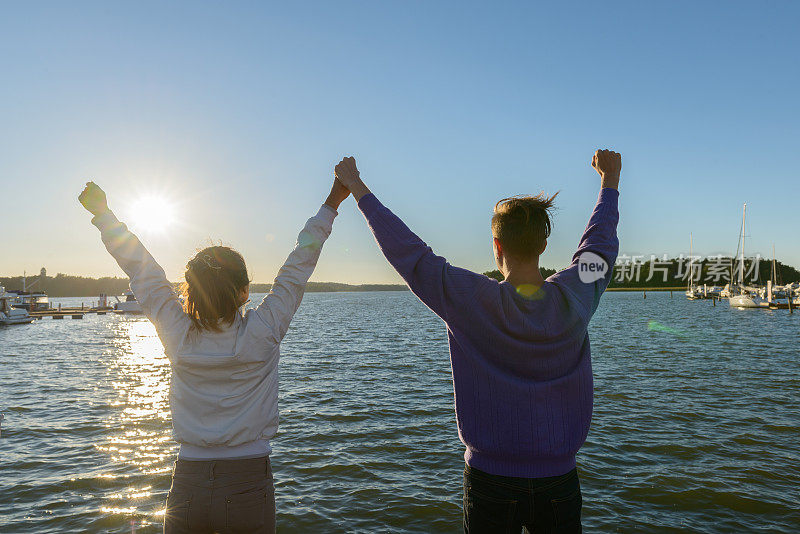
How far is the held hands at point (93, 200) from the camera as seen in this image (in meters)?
2.81

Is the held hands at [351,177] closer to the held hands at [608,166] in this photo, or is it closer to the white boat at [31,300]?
the held hands at [608,166]

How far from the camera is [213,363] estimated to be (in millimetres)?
2523

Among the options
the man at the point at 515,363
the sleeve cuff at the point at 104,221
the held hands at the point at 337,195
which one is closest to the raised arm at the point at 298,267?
the held hands at the point at 337,195

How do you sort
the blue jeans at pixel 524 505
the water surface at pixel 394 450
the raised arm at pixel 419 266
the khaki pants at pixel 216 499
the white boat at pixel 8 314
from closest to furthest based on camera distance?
the raised arm at pixel 419 266, the blue jeans at pixel 524 505, the khaki pants at pixel 216 499, the water surface at pixel 394 450, the white boat at pixel 8 314

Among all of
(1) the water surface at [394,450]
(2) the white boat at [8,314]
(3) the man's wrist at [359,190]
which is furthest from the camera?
(2) the white boat at [8,314]

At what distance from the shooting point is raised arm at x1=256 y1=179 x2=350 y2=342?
2.72m

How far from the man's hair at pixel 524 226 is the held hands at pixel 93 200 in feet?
7.44

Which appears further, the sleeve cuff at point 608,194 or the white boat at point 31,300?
the white boat at point 31,300

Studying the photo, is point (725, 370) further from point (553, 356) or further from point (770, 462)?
point (553, 356)

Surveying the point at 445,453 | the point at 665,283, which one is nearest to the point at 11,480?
the point at 445,453

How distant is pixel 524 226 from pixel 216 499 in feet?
6.97

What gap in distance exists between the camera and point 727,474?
29.1ft

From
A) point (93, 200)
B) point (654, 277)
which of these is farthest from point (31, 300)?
point (654, 277)

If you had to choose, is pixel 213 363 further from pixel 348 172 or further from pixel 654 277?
pixel 654 277
